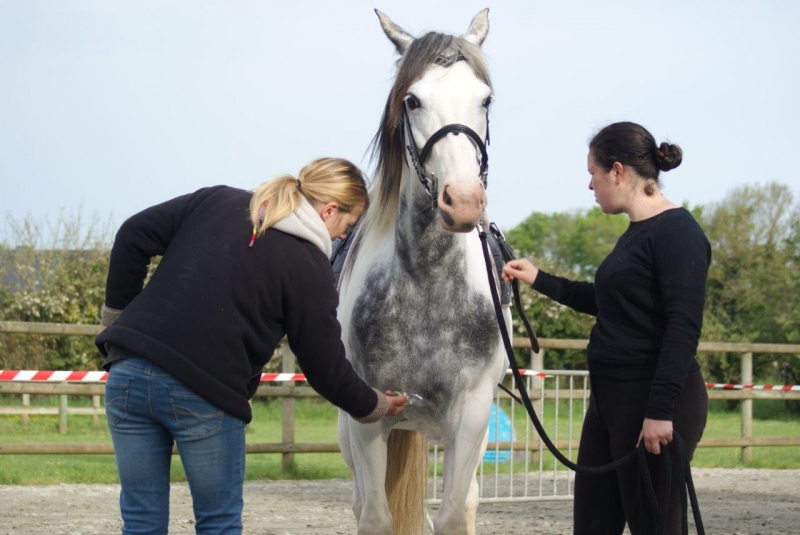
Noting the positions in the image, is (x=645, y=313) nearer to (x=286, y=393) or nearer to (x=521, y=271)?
(x=521, y=271)

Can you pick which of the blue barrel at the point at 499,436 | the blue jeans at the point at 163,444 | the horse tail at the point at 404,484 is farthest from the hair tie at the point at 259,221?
the blue barrel at the point at 499,436

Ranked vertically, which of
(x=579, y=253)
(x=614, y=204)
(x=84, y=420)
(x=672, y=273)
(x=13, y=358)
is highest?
(x=579, y=253)

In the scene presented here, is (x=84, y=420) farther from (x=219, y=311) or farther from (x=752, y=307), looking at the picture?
(x=752, y=307)

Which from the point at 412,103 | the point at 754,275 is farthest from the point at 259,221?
the point at 754,275

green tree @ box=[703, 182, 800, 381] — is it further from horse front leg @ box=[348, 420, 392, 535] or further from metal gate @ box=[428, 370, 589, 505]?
horse front leg @ box=[348, 420, 392, 535]

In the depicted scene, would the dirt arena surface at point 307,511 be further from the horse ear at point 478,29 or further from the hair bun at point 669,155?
the hair bun at point 669,155

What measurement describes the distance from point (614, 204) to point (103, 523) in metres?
4.10

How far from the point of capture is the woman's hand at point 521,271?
127 inches

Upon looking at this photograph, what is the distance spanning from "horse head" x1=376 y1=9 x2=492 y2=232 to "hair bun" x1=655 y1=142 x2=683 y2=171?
550mm

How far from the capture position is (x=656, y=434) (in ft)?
8.68

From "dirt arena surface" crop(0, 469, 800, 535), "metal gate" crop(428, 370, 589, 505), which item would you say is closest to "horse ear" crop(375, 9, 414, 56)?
"dirt arena surface" crop(0, 469, 800, 535)

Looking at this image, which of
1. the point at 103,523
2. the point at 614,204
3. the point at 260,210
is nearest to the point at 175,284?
the point at 260,210

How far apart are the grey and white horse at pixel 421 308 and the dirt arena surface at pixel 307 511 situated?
215cm

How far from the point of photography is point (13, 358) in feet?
38.5
